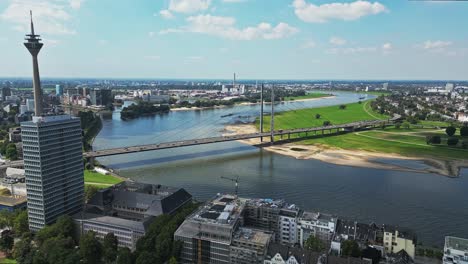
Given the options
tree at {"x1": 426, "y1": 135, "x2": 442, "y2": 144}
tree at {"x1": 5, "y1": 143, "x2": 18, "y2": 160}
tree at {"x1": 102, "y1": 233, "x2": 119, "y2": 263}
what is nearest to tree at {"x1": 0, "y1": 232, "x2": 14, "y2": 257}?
tree at {"x1": 102, "y1": 233, "x2": 119, "y2": 263}

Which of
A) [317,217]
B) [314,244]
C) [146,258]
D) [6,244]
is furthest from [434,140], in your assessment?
[6,244]

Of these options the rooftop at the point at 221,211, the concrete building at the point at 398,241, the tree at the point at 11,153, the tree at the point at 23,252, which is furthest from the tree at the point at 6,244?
the tree at the point at 11,153

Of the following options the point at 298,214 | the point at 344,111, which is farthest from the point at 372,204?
the point at 344,111

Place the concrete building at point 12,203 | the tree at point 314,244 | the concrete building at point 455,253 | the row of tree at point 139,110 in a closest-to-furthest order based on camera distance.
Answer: the concrete building at point 455,253
the tree at point 314,244
the concrete building at point 12,203
the row of tree at point 139,110

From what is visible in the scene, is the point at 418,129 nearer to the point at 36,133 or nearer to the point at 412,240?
the point at 412,240

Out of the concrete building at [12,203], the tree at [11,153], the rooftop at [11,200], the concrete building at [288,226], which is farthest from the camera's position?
the tree at [11,153]

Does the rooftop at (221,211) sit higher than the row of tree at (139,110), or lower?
lower

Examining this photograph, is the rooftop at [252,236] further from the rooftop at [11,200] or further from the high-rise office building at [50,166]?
the rooftop at [11,200]
